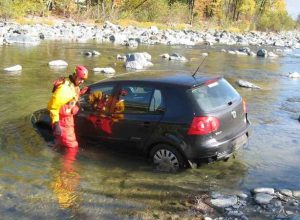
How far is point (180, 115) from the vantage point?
7551 mm

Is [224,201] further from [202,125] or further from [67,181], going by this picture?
[67,181]

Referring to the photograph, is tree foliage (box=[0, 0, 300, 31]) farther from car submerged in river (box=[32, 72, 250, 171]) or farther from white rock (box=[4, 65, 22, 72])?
car submerged in river (box=[32, 72, 250, 171])

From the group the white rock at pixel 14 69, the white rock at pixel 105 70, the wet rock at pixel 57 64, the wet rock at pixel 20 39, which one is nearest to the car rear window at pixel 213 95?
the white rock at pixel 105 70

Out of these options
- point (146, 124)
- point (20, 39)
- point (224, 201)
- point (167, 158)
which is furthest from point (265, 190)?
point (20, 39)

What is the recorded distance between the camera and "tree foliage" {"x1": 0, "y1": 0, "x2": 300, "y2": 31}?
50969 mm

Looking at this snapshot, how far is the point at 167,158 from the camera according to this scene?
783 centimetres

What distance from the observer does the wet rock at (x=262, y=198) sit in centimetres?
657

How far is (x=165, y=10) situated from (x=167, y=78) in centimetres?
5452

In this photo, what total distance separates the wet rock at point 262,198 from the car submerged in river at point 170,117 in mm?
994

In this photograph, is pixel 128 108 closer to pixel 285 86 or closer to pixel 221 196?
pixel 221 196

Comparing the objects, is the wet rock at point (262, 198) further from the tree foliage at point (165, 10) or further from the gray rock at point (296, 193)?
the tree foliage at point (165, 10)

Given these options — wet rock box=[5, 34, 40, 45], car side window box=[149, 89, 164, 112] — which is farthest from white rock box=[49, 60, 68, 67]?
car side window box=[149, 89, 164, 112]

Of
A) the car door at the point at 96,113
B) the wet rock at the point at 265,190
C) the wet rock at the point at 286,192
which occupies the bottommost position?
the wet rock at the point at 286,192

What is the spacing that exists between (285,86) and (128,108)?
12101mm
